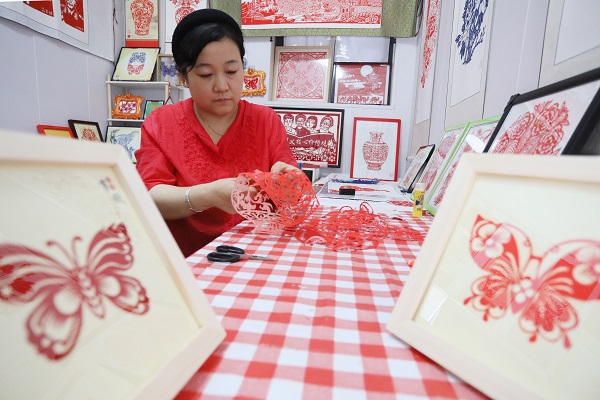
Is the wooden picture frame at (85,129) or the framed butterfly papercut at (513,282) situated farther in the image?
the wooden picture frame at (85,129)

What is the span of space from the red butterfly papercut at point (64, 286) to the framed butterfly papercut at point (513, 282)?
31cm

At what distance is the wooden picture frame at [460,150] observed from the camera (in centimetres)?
107

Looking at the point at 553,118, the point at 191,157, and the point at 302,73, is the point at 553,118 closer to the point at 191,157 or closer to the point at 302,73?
the point at 191,157

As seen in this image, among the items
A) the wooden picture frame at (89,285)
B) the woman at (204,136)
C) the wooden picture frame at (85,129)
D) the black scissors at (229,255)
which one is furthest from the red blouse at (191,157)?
the wooden picture frame at (85,129)

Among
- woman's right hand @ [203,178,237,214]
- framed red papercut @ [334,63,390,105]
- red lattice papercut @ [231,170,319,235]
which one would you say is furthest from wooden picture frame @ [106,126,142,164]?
red lattice papercut @ [231,170,319,235]

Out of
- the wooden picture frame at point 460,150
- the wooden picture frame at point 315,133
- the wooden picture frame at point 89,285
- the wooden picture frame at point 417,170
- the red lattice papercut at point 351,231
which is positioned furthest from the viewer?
the wooden picture frame at point 315,133

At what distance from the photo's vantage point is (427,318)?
400 mm

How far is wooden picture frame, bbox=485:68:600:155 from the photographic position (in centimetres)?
56

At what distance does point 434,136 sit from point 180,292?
2.00m

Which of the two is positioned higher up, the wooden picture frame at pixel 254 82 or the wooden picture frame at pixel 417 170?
the wooden picture frame at pixel 254 82

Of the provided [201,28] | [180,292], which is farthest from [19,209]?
[201,28]

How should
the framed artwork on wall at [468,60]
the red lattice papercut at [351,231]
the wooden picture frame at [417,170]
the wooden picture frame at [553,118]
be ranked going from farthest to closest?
1. the wooden picture frame at [417,170]
2. the framed artwork on wall at [468,60]
3. the red lattice papercut at [351,231]
4. the wooden picture frame at [553,118]

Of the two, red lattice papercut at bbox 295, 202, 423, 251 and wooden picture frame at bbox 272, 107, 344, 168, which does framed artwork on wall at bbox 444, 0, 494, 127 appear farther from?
wooden picture frame at bbox 272, 107, 344, 168

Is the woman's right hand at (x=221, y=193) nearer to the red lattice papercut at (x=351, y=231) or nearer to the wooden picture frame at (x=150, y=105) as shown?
the red lattice papercut at (x=351, y=231)
